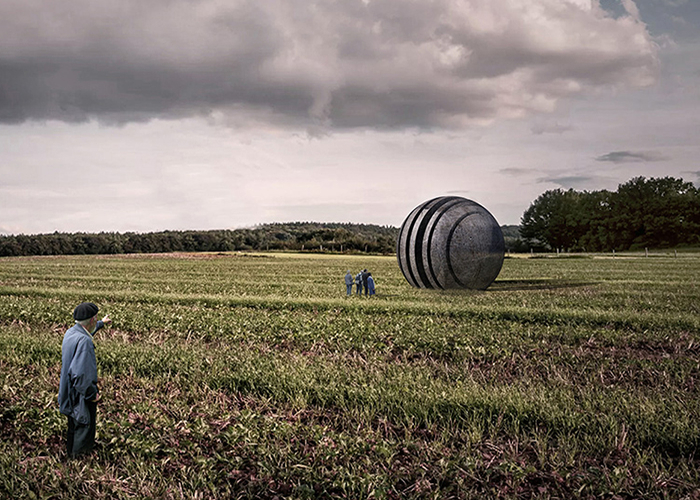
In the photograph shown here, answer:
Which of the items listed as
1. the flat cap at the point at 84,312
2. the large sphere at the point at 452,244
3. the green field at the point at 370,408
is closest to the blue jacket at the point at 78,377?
the flat cap at the point at 84,312

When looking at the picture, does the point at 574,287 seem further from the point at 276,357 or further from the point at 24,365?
the point at 24,365

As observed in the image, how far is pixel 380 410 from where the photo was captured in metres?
6.99

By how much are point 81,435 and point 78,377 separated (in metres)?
0.68

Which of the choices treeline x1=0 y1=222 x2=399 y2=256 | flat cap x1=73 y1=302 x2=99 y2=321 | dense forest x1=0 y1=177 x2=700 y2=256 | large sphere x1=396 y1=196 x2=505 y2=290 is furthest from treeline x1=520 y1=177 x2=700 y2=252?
flat cap x1=73 y1=302 x2=99 y2=321

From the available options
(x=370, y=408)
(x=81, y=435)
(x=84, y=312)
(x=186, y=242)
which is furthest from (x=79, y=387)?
(x=186, y=242)

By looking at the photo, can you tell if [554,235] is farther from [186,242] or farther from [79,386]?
[79,386]

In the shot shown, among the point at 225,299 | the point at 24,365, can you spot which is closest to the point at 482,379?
the point at 24,365

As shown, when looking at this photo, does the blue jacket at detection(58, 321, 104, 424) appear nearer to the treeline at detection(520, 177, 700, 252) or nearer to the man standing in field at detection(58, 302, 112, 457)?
the man standing in field at detection(58, 302, 112, 457)

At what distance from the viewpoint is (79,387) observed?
5711 millimetres

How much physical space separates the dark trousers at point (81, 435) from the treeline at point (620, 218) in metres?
96.3

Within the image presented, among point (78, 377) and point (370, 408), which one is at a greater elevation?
point (78, 377)

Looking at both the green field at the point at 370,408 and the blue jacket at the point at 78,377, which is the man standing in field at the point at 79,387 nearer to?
the blue jacket at the point at 78,377

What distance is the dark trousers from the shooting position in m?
5.83

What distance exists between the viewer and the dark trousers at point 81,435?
5.83 m
